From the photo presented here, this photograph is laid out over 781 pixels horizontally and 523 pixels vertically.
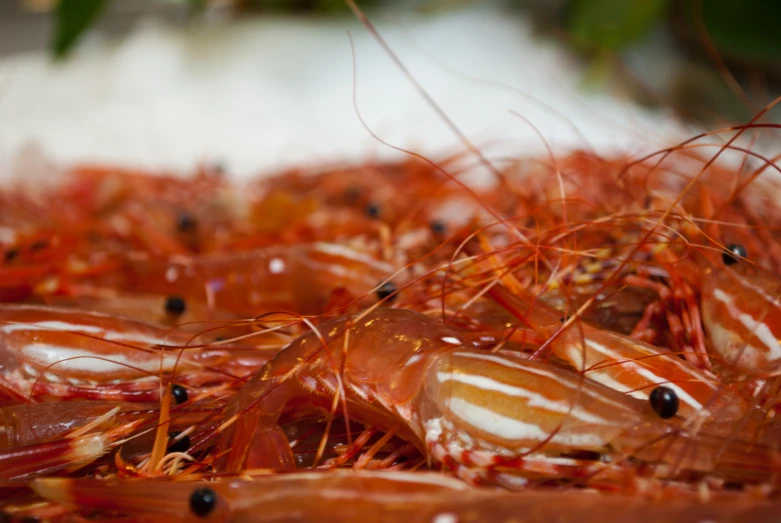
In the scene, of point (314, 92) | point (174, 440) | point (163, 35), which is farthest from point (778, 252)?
point (163, 35)

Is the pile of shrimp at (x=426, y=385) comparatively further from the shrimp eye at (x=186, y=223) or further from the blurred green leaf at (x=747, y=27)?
the blurred green leaf at (x=747, y=27)

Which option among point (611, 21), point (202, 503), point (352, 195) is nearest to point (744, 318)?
point (202, 503)

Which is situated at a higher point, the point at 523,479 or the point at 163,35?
the point at 163,35

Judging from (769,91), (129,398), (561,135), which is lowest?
(129,398)

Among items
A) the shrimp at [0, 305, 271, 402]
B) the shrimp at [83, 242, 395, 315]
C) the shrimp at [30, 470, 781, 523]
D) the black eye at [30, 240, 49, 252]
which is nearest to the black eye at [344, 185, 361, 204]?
the shrimp at [83, 242, 395, 315]

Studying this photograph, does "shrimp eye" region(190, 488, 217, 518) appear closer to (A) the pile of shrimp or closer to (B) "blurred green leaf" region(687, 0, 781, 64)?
(A) the pile of shrimp

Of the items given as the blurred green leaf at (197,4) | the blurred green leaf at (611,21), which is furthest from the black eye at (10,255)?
the blurred green leaf at (611,21)

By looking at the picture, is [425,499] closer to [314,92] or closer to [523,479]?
[523,479]
